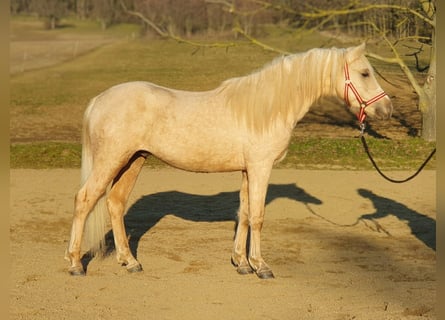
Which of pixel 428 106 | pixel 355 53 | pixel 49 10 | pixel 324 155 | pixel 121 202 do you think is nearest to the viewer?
pixel 355 53

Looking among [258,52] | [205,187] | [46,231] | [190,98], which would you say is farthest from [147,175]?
[258,52]

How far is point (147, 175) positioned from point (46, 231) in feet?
10.8

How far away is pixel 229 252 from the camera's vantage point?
22.7 feet

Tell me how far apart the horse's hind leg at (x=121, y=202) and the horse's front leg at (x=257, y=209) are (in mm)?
1067

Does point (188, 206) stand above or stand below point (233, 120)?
below

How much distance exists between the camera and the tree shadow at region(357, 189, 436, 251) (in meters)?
7.65

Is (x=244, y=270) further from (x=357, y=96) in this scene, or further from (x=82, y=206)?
(x=357, y=96)

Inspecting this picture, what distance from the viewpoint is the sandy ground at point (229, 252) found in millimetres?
5211

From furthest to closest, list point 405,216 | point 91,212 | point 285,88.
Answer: point 405,216 → point 91,212 → point 285,88

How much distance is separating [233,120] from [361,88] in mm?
1148

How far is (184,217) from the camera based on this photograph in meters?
8.47

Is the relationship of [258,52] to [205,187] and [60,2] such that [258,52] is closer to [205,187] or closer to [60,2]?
[205,187]

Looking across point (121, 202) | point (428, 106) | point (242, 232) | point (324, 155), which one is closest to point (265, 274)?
point (242, 232)

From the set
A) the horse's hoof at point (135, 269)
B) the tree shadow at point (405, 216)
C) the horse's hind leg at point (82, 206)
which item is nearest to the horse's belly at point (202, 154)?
the horse's hind leg at point (82, 206)
